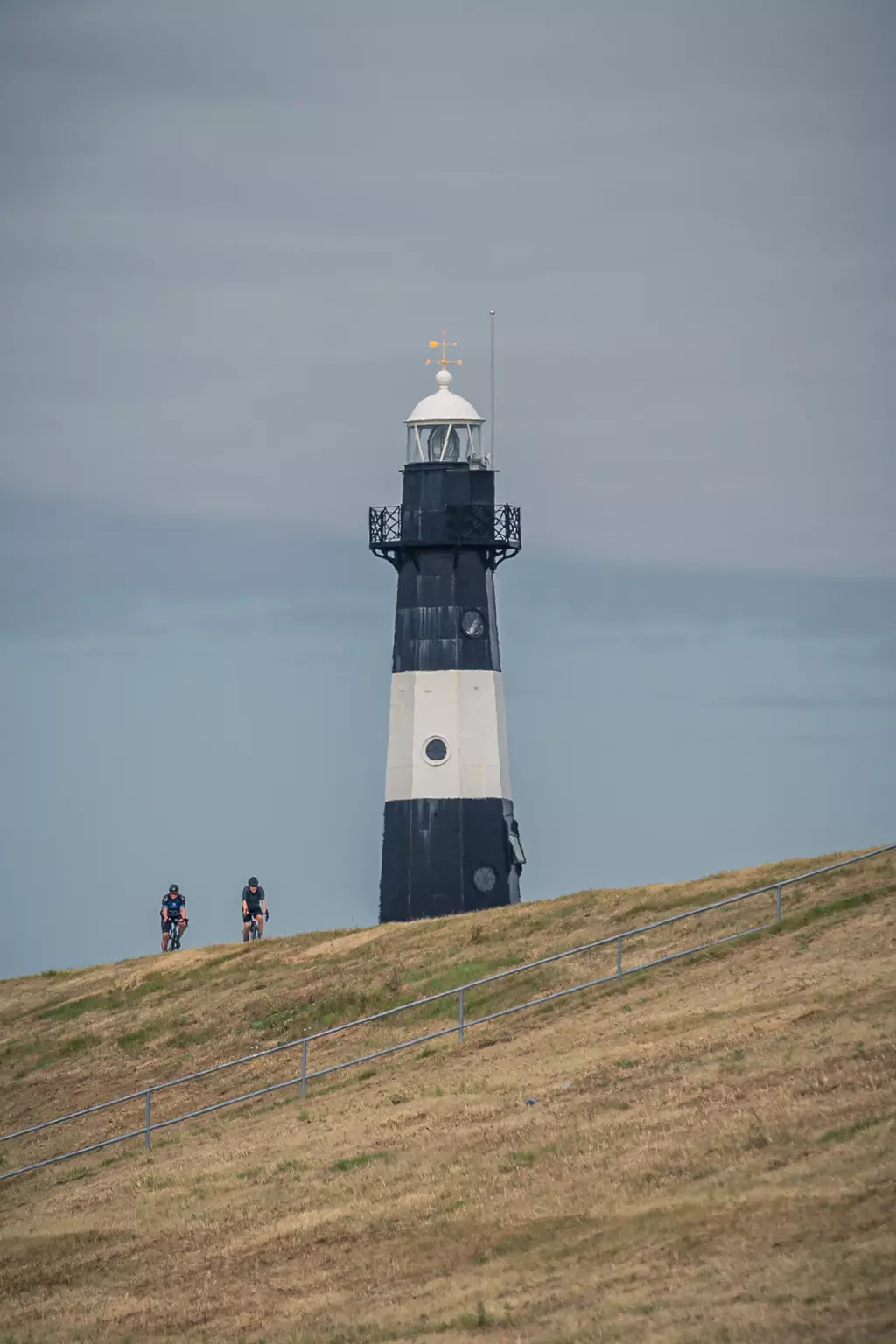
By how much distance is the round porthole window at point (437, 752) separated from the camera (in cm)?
4941

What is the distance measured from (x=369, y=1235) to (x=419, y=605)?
27.8m

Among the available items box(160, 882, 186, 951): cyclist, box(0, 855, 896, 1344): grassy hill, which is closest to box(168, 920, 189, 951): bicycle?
box(160, 882, 186, 951): cyclist

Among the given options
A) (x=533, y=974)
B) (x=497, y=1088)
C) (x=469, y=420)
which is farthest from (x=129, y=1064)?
(x=469, y=420)

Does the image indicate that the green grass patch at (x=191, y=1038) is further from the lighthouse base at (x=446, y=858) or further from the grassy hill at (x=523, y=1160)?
the lighthouse base at (x=446, y=858)

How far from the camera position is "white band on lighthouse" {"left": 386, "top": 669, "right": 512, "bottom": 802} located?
49344 mm

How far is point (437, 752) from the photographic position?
4944 centimetres

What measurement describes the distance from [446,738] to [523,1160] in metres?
25.1

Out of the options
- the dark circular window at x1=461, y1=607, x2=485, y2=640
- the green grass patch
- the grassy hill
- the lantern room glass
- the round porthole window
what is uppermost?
the lantern room glass

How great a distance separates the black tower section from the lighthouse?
0.10ft

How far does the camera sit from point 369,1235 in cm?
2380

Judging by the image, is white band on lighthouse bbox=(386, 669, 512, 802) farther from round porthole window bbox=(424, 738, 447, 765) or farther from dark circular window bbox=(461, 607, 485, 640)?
dark circular window bbox=(461, 607, 485, 640)

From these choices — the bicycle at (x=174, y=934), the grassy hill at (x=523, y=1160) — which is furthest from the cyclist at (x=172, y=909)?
the grassy hill at (x=523, y=1160)

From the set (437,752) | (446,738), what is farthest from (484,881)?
(446,738)

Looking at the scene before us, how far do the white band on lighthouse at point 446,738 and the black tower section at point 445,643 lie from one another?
0.12 metres
